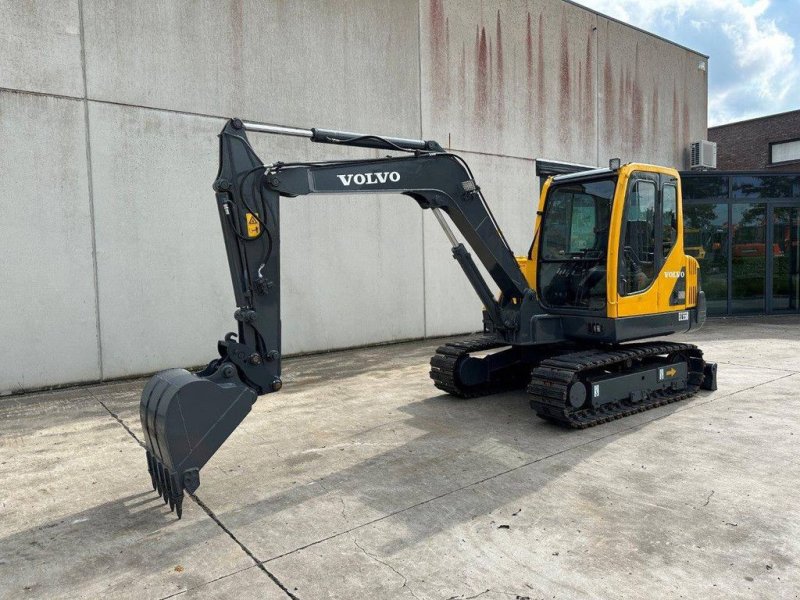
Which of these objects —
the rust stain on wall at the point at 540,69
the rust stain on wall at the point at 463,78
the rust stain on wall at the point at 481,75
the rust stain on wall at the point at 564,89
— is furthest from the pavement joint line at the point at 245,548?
the rust stain on wall at the point at 564,89

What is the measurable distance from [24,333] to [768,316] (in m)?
15.1

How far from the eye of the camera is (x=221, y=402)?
398 cm

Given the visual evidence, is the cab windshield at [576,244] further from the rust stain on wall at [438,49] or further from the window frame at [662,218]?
the rust stain on wall at [438,49]

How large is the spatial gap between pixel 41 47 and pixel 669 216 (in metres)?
7.99

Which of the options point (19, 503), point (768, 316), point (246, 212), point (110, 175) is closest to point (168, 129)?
point (110, 175)

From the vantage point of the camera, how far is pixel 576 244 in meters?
6.48

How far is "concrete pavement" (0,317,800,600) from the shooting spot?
10.3ft

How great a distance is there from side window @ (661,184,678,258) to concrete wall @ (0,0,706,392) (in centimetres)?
545

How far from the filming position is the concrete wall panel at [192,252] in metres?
8.25

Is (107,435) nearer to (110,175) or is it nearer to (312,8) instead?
(110,175)

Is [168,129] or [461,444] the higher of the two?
[168,129]

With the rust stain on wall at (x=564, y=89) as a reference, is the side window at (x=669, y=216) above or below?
below

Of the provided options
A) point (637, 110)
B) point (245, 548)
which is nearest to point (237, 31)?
point (245, 548)

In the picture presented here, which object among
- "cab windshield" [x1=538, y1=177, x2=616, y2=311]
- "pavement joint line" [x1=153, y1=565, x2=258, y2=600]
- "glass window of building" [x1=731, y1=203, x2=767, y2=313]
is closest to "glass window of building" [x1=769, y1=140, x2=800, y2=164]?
"glass window of building" [x1=731, y1=203, x2=767, y2=313]
